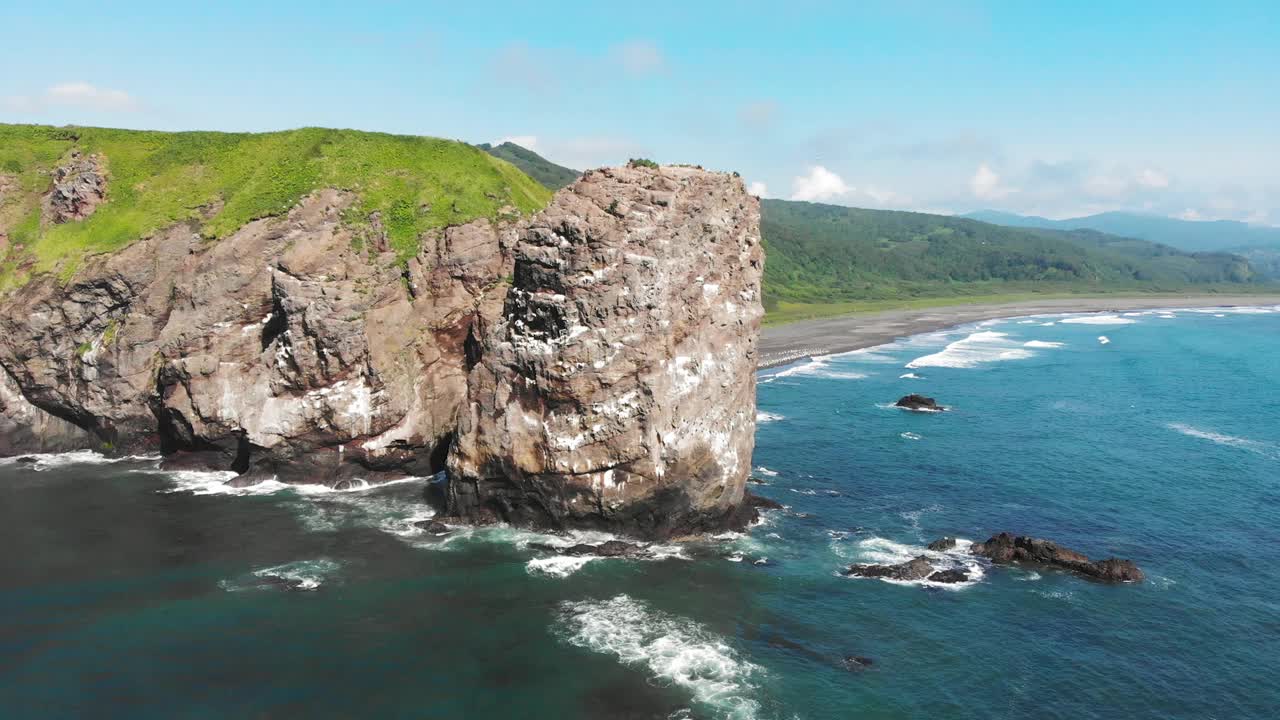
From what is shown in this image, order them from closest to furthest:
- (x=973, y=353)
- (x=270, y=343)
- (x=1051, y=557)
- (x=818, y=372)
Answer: (x=1051, y=557) → (x=270, y=343) → (x=818, y=372) → (x=973, y=353)

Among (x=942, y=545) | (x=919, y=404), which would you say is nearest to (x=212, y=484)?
(x=942, y=545)

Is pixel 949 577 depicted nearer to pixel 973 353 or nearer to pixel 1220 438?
pixel 1220 438

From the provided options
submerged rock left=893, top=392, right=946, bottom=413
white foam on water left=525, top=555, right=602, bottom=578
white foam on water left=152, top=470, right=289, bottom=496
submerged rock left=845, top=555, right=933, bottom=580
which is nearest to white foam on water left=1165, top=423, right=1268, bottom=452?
submerged rock left=893, top=392, right=946, bottom=413

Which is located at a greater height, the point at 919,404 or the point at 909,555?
the point at 919,404

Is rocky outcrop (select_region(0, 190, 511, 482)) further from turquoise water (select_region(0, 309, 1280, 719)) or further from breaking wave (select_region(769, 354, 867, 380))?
breaking wave (select_region(769, 354, 867, 380))

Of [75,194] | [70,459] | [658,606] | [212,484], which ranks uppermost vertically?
[75,194]

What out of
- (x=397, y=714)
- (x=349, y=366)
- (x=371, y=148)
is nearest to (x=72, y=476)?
(x=349, y=366)

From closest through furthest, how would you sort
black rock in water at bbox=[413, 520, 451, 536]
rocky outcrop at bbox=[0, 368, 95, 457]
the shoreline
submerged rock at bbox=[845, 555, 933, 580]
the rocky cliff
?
submerged rock at bbox=[845, 555, 933, 580] < the rocky cliff < black rock in water at bbox=[413, 520, 451, 536] < rocky outcrop at bbox=[0, 368, 95, 457] < the shoreline
